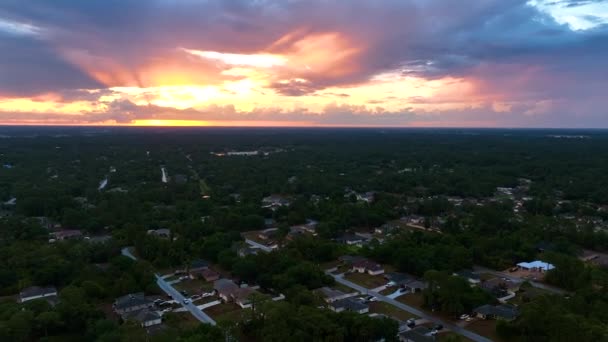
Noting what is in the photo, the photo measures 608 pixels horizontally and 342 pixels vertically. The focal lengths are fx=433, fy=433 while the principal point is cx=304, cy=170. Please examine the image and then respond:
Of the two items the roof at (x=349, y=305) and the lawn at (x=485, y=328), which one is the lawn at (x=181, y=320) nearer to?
the roof at (x=349, y=305)

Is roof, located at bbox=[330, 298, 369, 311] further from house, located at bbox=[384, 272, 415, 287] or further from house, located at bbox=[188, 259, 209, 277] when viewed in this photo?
house, located at bbox=[188, 259, 209, 277]

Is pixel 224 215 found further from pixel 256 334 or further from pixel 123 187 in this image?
pixel 123 187

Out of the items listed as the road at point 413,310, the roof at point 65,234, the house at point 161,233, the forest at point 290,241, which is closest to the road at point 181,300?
the forest at point 290,241

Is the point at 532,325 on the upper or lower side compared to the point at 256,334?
upper

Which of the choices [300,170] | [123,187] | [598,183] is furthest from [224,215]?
[598,183]

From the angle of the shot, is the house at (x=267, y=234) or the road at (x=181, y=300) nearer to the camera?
the road at (x=181, y=300)

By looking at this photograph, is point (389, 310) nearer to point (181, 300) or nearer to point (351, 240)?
point (181, 300)
